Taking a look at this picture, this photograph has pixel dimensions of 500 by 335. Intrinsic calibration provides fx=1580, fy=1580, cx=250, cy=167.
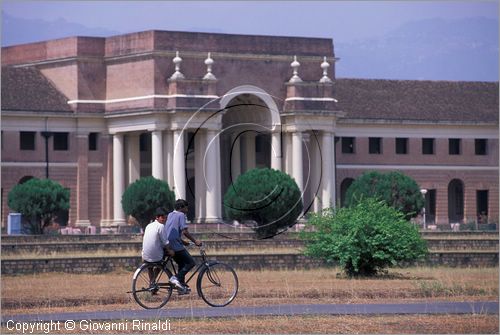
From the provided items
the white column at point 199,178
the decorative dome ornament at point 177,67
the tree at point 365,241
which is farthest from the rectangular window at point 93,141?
the tree at point 365,241

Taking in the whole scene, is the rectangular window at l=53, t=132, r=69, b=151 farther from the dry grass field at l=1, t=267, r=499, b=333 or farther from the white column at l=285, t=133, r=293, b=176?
the dry grass field at l=1, t=267, r=499, b=333

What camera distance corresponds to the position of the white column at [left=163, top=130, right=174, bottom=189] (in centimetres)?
6988

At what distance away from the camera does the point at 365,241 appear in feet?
115

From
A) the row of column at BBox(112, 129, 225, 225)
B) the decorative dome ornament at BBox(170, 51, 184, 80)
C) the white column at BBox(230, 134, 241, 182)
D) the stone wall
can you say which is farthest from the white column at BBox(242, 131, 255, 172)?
the stone wall

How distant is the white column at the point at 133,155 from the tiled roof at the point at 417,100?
1121 cm

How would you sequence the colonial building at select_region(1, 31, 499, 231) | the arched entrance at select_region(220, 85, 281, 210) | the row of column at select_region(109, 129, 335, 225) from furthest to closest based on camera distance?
the arched entrance at select_region(220, 85, 281, 210) < the colonial building at select_region(1, 31, 499, 231) < the row of column at select_region(109, 129, 335, 225)

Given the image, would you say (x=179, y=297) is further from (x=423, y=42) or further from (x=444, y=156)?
(x=423, y=42)

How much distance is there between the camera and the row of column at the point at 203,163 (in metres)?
69.5

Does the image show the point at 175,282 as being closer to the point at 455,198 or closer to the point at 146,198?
the point at 146,198

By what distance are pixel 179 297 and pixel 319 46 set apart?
1929 inches

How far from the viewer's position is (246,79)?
72.1m

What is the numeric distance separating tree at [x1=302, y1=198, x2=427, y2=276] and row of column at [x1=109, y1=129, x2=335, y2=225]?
108 feet

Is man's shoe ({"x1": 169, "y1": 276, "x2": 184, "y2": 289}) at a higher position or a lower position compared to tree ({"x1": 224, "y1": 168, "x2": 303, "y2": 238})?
lower

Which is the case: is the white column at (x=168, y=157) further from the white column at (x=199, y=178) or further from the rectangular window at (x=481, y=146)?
the rectangular window at (x=481, y=146)
